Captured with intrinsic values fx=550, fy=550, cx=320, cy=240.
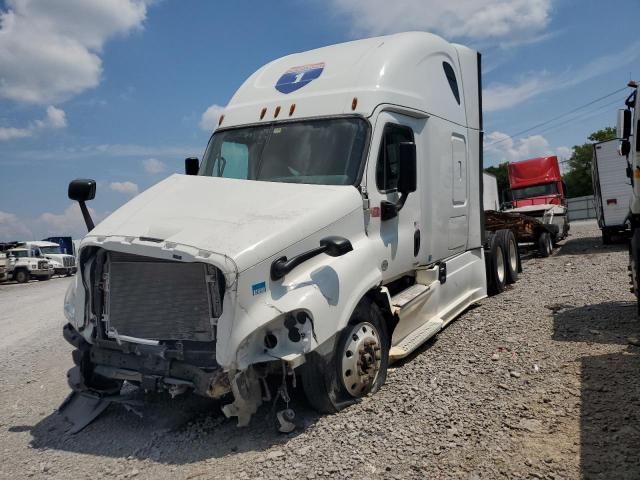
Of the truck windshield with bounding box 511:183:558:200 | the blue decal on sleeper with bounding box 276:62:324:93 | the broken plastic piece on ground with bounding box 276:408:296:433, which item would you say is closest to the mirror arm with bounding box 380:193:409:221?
the blue decal on sleeper with bounding box 276:62:324:93

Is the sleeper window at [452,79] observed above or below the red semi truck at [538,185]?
above

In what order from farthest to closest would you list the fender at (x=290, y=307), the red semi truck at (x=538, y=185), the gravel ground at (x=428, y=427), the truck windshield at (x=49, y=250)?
the truck windshield at (x=49, y=250)
the red semi truck at (x=538, y=185)
the fender at (x=290, y=307)
the gravel ground at (x=428, y=427)

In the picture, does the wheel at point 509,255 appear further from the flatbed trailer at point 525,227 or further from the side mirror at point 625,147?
the side mirror at point 625,147

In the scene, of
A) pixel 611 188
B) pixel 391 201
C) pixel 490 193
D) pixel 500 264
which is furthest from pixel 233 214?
pixel 490 193

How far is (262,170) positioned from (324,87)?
3.68 feet

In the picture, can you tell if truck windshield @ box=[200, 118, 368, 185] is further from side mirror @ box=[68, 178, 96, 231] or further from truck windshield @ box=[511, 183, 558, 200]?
truck windshield @ box=[511, 183, 558, 200]

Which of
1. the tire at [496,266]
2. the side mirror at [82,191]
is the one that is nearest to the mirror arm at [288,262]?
the side mirror at [82,191]

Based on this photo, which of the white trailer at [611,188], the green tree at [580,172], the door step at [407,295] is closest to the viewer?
the door step at [407,295]

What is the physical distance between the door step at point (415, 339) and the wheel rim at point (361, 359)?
0.50 m

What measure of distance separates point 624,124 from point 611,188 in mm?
10778

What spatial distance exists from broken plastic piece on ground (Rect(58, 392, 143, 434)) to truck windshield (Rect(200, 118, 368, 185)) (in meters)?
2.41

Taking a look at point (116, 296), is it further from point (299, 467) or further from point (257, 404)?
point (299, 467)

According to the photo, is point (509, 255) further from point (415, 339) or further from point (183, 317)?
point (183, 317)

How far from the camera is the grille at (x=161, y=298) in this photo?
164 inches
